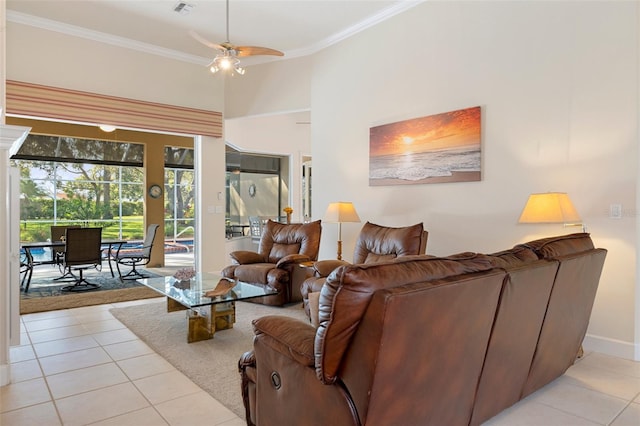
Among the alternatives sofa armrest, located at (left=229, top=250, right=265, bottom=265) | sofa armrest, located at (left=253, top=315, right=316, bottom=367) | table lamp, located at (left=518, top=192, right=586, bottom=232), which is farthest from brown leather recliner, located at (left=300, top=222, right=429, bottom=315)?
sofa armrest, located at (left=253, top=315, right=316, bottom=367)

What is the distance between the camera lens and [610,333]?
10.6 ft

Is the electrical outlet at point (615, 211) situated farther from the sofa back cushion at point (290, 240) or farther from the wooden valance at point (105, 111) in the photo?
the wooden valance at point (105, 111)

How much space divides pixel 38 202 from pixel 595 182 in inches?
387

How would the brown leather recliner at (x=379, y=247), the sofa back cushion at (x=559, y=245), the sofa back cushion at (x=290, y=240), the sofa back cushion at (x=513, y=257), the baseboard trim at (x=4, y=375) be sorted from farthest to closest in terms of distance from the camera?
the sofa back cushion at (x=290, y=240) → the brown leather recliner at (x=379, y=247) → the baseboard trim at (x=4, y=375) → the sofa back cushion at (x=559, y=245) → the sofa back cushion at (x=513, y=257)

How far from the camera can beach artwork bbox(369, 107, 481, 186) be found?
13.3ft

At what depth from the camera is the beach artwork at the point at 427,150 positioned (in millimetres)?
4043

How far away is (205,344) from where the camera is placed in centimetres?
345

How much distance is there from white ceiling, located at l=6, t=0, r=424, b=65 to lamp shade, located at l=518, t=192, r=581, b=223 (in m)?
2.73

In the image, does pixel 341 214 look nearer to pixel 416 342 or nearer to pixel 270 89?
pixel 270 89

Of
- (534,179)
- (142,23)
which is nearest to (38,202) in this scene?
(142,23)

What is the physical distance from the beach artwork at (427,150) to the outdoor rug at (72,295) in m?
3.51

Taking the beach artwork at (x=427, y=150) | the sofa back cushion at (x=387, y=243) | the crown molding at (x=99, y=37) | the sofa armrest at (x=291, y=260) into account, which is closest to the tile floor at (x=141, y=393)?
the sofa back cushion at (x=387, y=243)

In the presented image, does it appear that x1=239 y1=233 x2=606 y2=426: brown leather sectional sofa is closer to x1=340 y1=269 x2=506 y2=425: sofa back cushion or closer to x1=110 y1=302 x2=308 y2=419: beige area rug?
x1=340 y1=269 x2=506 y2=425: sofa back cushion

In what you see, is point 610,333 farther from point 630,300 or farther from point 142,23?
point 142,23
